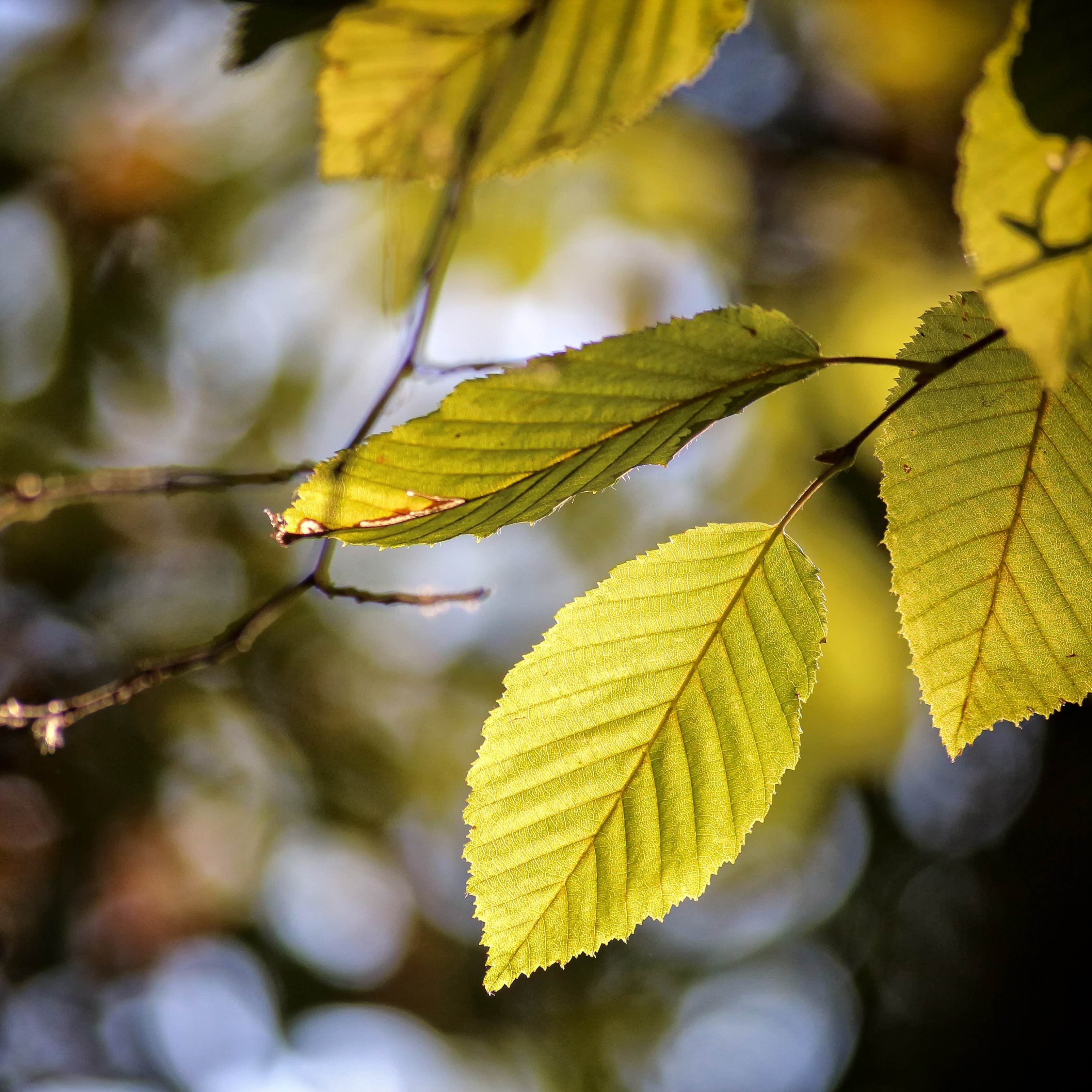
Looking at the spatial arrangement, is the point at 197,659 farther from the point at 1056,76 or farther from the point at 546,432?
the point at 1056,76

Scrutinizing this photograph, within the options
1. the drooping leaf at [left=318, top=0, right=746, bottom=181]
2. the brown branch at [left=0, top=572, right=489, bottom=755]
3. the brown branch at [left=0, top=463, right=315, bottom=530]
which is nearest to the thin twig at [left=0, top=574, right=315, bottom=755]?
the brown branch at [left=0, top=572, right=489, bottom=755]

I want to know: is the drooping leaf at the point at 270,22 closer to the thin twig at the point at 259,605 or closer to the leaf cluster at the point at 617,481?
the leaf cluster at the point at 617,481

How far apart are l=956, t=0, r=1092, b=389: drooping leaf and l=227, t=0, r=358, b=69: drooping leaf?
31 cm

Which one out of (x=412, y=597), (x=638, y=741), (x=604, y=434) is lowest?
(x=638, y=741)

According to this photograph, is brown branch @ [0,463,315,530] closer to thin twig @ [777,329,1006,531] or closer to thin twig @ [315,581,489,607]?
thin twig @ [315,581,489,607]

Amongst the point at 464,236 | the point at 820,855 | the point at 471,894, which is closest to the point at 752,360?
the point at 471,894

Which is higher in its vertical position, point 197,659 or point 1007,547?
point 197,659

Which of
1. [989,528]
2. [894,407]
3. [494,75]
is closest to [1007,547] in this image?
[989,528]

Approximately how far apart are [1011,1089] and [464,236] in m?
3.77

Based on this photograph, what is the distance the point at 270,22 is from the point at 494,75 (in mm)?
140

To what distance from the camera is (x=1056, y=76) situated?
333 mm

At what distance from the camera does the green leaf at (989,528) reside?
0.50 meters

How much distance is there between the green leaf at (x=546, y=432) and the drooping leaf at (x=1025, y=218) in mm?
117

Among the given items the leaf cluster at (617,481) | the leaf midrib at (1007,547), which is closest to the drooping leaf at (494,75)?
the leaf cluster at (617,481)
